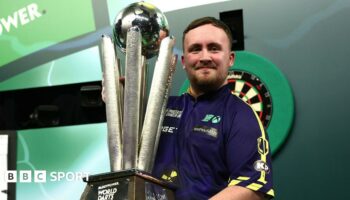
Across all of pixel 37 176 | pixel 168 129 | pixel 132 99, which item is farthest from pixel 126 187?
pixel 37 176

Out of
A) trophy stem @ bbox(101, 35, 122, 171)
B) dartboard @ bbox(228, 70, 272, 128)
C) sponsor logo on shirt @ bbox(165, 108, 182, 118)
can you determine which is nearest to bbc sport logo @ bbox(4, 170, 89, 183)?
dartboard @ bbox(228, 70, 272, 128)

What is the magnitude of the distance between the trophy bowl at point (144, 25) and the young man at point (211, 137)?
0.09 metres

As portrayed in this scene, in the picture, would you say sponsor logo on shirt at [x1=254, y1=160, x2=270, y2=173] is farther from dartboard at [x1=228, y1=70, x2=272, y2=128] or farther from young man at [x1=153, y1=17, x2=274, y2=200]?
dartboard at [x1=228, y1=70, x2=272, y2=128]

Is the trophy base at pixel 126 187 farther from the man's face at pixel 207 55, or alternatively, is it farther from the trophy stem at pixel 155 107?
the man's face at pixel 207 55

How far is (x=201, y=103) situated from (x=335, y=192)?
2.93 ft

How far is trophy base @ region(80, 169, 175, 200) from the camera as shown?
46.5 inches

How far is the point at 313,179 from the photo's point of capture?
220cm

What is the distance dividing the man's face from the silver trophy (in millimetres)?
66

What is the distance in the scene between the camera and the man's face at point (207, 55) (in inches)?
59.6

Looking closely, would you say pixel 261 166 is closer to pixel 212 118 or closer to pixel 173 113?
pixel 212 118

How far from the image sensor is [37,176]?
263cm

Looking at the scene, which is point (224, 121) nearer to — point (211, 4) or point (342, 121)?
point (342, 121)

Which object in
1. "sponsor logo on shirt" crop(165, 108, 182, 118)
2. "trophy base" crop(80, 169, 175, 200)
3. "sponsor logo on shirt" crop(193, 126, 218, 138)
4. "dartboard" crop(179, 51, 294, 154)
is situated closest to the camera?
"trophy base" crop(80, 169, 175, 200)

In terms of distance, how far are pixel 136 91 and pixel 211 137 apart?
0.24 m
